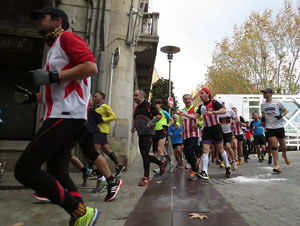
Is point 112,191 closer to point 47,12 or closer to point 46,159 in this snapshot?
point 46,159

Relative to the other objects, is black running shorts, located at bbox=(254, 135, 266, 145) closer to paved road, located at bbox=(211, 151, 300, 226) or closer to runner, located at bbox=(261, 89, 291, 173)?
runner, located at bbox=(261, 89, 291, 173)

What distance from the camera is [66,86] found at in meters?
2.05

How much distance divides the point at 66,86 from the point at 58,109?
20cm

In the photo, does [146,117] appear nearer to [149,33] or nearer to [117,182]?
[117,182]

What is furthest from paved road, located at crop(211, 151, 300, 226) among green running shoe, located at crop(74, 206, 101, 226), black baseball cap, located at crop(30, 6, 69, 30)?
black baseball cap, located at crop(30, 6, 69, 30)

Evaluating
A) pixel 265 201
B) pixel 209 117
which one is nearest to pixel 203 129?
pixel 209 117

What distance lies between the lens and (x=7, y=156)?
236 inches

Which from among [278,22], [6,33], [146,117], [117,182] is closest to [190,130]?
[146,117]

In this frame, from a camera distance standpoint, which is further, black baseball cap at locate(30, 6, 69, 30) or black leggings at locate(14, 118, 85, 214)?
black baseball cap at locate(30, 6, 69, 30)

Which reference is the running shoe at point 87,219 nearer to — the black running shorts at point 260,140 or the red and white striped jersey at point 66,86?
the red and white striped jersey at point 66,86

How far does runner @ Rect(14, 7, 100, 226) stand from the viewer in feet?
6.16

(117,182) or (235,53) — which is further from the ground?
(235,53)

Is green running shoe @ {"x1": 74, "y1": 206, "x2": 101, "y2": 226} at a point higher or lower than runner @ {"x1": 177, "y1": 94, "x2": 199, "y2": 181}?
lower

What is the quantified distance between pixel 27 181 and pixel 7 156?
4859 mm
